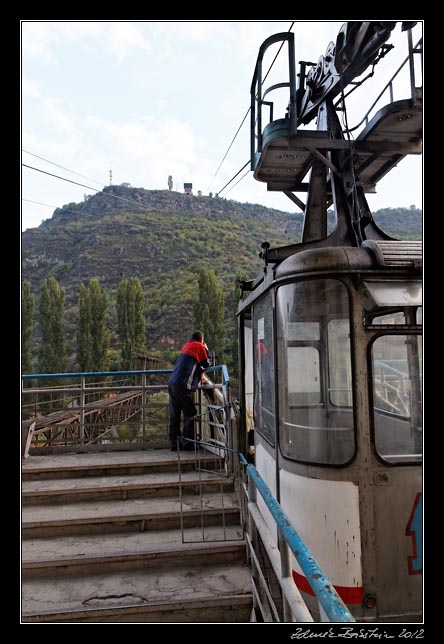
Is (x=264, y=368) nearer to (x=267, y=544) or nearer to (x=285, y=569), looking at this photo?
(x=267, y=544)

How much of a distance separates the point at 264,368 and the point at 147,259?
79345 mm

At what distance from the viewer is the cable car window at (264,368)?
149 inches

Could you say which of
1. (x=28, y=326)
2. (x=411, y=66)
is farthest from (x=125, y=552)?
(x=28, y=326)

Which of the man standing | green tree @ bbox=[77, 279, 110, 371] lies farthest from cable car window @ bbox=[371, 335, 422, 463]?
green tree @ bbox=[77, 279, 110, 371]

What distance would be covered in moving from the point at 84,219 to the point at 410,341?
363 feet

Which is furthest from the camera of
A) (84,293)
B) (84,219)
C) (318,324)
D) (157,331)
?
(84,219)

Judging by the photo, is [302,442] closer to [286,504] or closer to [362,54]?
[286,504]

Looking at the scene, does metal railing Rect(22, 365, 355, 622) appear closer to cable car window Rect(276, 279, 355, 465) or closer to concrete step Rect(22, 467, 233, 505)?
concrete step Rect(22, 467, 233, 505)

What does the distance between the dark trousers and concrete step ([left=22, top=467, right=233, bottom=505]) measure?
1044 millimetres

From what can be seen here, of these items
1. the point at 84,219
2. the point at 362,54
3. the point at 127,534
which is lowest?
the point at 127,534

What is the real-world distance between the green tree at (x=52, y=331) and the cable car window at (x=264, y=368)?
115 feet

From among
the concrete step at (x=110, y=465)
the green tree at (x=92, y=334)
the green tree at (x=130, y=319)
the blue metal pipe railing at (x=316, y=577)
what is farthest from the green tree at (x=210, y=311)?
the blue metal pipe railing at (x=316, y=577)
